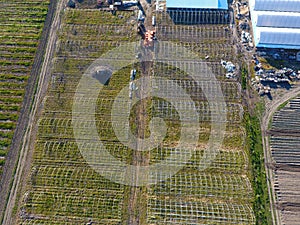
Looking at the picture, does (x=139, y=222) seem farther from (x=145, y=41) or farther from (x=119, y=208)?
(x=145, y=41)

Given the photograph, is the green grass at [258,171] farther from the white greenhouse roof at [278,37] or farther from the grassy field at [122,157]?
the white greenhouse roof at [278,37]

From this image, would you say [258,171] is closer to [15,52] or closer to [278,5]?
[278,5]

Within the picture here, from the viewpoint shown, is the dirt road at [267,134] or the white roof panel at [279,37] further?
the white roof panel at [279,37]

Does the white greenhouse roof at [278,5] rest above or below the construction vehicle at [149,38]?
above

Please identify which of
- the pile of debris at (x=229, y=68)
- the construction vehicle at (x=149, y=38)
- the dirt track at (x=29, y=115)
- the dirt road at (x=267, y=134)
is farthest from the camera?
the construction vehicle at (x=149, y=38)

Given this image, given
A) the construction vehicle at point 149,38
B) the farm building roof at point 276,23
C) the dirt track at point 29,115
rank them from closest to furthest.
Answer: the dirt track at point 29,115, the farm building roof at point 276,23, the construction vehicle at point 149,38

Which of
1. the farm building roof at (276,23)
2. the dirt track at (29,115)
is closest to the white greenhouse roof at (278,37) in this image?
the farm building roof at (276,23)
